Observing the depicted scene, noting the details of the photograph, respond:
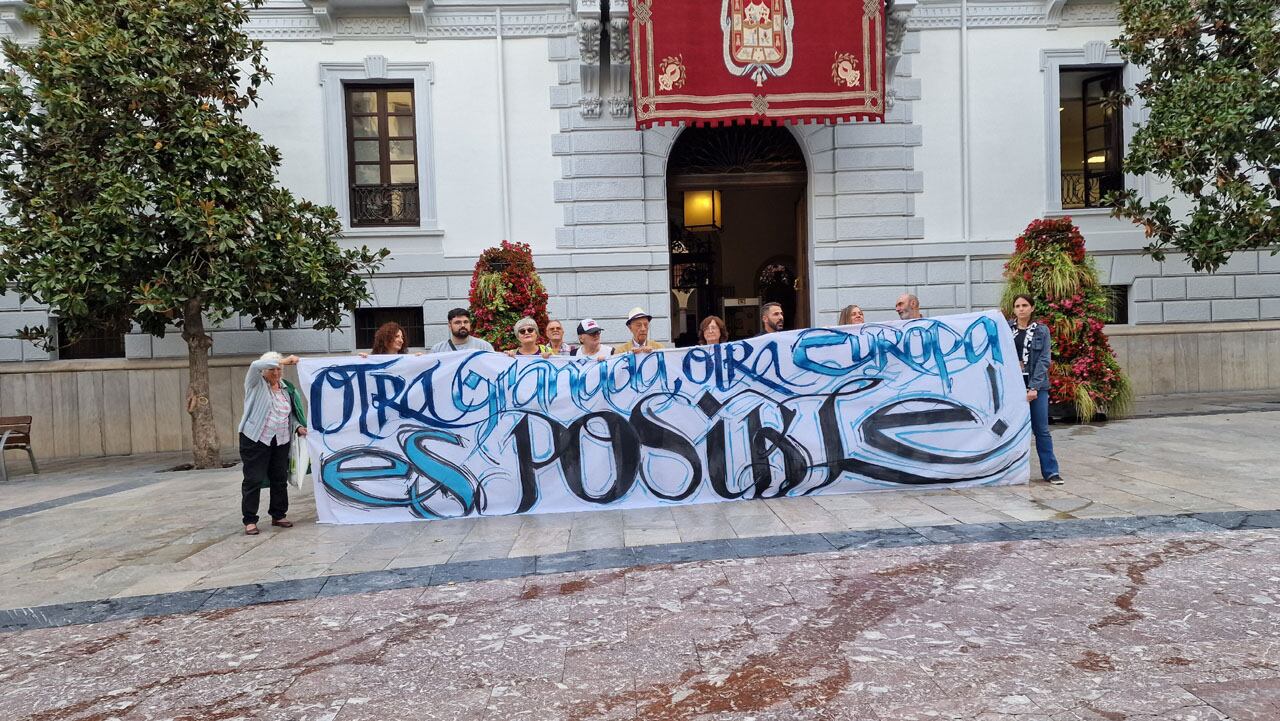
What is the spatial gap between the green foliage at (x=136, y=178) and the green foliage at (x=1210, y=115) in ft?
40.1

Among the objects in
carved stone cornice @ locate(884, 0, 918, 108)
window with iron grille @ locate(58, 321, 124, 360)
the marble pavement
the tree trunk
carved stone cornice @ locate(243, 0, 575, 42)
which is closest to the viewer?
the marble pavement

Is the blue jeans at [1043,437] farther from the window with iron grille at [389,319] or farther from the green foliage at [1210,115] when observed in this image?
the window with iron grille at [389,319]

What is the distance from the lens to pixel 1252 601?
14.9ft

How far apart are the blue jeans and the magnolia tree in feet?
29.5

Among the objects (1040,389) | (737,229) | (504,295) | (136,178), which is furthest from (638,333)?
(737,229)

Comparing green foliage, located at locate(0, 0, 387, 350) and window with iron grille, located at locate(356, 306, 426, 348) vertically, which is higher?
green foliage, located at locate(0, 0, 387, 350)

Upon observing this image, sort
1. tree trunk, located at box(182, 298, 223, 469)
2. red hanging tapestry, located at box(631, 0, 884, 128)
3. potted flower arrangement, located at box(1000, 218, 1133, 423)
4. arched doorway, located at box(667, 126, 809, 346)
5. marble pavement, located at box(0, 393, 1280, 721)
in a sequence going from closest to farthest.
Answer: marble pavement, located at box(0, 393, 1280, 721)
tree trunk, located at box(182, 298, 223, 469)
potted flower arrangement, located at box(1000, 218, 1133, 423)
red hanging tapestry, located at box(631, 0, 884, 128)
arched doorway, located at box(667, 126, 809, 346)

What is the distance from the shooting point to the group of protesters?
7234 millimetres

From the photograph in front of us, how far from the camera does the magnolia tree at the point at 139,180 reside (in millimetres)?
10906

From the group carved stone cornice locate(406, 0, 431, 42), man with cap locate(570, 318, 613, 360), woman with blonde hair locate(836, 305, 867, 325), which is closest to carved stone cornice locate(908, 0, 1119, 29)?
woman with blonde hair locate(836, 305, 867, 325)

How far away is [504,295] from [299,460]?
575 cm

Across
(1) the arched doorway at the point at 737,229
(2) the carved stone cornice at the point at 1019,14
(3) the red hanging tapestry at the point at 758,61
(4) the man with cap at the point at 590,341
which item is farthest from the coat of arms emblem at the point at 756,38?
(4) the man with cap at the point at 590,341

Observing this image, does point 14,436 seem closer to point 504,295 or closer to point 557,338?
point 504,295

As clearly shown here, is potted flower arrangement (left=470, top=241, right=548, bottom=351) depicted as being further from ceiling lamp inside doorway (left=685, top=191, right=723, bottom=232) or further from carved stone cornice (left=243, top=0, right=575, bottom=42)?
ceiling lamp inside doorway (left=685, top=191, right=723, bottom=232)
